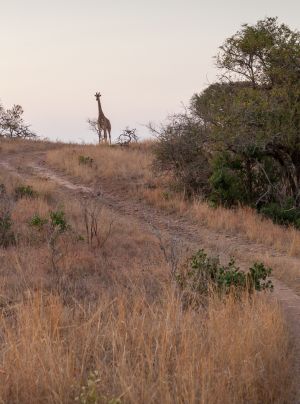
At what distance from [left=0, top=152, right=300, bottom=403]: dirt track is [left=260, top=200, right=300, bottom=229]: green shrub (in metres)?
1.74

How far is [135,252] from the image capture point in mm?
8633

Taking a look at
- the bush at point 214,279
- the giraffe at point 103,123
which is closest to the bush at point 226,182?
the bush at point 214,279

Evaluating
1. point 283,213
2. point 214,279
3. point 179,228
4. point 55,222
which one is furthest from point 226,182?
point 214,279

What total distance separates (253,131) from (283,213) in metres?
2.18

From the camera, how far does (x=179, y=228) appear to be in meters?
11.6

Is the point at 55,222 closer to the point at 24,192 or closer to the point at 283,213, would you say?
the point at 24,192

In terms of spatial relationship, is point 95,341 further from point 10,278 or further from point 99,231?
point 99,231

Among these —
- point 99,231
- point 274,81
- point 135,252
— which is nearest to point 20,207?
point 99,231

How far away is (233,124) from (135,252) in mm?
4846

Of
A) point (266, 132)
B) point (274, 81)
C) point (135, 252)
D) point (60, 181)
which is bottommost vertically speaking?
point (135, 252)

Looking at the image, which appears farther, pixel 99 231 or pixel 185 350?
pixel 99 231

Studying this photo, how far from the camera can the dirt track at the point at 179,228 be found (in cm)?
625

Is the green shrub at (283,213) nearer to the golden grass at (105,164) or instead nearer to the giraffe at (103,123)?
the golden grass at (105,164)

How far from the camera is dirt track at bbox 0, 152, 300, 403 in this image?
20.5 ft
